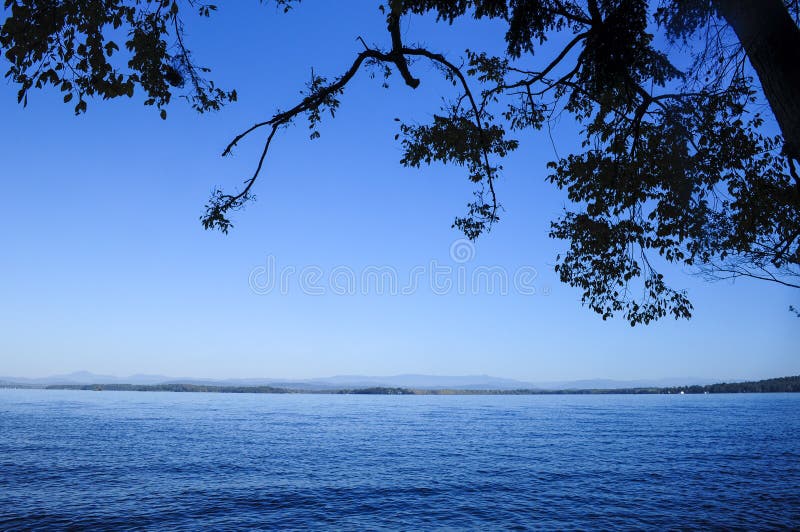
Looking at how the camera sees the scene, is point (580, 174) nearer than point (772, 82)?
No

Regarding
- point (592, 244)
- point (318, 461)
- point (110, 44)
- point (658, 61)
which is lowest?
point (318, 461)

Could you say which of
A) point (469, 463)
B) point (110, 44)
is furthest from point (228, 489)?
point (110, 44)

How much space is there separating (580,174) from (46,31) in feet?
40.1

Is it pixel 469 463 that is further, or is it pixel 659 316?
pixel 469 463

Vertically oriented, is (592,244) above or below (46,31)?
below

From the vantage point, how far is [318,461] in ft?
114

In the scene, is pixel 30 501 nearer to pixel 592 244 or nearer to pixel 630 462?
pixel 592 244

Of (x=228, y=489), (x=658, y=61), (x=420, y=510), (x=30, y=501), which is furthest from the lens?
(x=228, y=489)

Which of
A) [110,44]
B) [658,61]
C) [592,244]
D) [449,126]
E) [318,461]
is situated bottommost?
[318,461]

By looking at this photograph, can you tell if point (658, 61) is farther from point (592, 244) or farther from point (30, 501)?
point (30, 501)

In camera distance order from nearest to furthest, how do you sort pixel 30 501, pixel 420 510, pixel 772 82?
pixel 772 82 → pixel 420 510 → pixel 30 501

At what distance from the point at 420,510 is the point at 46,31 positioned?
2040 cm

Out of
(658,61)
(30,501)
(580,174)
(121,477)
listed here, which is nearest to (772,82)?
(658,61)

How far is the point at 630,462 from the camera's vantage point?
115ft
